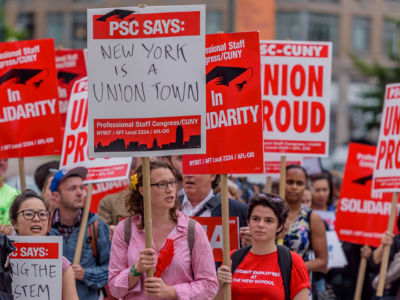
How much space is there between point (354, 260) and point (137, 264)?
5.13m

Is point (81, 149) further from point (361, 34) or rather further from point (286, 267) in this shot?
point (361, 34)

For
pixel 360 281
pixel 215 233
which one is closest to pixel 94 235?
pixel 215 233

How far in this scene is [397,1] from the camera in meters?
53.7

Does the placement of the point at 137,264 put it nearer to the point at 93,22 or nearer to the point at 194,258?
the point at 194,258

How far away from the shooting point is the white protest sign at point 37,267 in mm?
5977

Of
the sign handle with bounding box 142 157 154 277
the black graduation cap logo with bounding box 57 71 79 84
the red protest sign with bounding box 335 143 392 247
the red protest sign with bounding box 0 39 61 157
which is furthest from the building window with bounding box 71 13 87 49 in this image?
the sign handle with bounding box 142 157 154 277

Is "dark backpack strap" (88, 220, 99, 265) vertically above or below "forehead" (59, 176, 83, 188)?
below

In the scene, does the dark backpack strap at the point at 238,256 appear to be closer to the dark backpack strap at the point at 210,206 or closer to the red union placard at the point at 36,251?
the dark backpack strap at the point at 210,206

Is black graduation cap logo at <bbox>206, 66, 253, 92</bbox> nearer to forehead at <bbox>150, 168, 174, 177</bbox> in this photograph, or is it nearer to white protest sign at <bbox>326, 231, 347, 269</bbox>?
forehead at <bbox>150, 168, 174, 177</bbox>

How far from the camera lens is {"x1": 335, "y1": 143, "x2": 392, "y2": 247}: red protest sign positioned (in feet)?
31.8

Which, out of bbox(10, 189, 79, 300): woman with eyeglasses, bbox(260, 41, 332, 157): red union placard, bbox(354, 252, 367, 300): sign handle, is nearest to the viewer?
bbox(10, 189, 79, 300): woman with eyeglasses

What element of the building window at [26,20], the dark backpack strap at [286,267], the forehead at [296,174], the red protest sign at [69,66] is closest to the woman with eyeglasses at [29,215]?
the dark backpack strap at [286,267]

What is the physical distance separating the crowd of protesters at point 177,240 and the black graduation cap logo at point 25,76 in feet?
2.69

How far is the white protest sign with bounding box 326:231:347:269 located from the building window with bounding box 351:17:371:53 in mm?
45720
